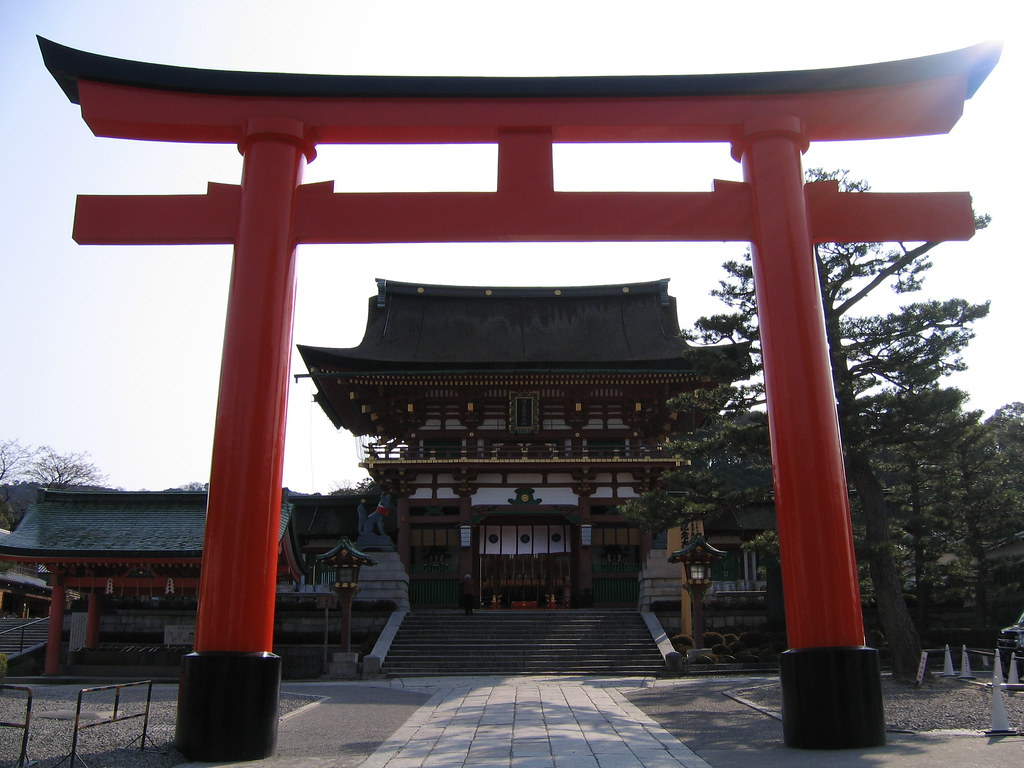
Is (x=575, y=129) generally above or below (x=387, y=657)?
above

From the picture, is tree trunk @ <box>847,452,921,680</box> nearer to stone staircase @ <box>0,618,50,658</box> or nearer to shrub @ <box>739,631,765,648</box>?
shrub @ <box>739,631,765,648</box>

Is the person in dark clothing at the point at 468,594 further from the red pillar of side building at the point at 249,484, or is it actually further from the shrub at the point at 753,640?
the red pillar of side building at the point at 249,484

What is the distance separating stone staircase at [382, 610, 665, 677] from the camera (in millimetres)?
19531

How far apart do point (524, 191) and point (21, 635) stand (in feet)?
68.4

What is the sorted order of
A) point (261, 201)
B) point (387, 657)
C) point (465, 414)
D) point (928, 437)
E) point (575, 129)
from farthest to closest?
1. point (465, 414)
2. point (387, 657)
3. point (928, 437)
4. point (575, 129)
5. point (261, 201)

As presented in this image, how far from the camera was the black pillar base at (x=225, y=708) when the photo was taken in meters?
6.86

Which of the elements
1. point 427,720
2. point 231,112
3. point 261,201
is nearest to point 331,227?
point 261,201

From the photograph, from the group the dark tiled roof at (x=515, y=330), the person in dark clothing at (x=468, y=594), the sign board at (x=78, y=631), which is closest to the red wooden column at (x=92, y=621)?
the sign board at (x=78, y=631)

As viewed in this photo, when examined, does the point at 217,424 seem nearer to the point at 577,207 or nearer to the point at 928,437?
the point at 577,207

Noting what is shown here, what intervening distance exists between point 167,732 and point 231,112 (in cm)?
639

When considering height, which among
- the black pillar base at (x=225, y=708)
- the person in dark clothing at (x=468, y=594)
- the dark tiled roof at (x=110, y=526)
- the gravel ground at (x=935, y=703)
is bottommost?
the gravel ground at (x=935, y=703)

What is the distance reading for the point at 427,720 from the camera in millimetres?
10750

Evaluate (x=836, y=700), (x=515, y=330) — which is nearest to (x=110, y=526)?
(x=515, y=330)

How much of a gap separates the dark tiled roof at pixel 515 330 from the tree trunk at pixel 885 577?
36.5 ft
